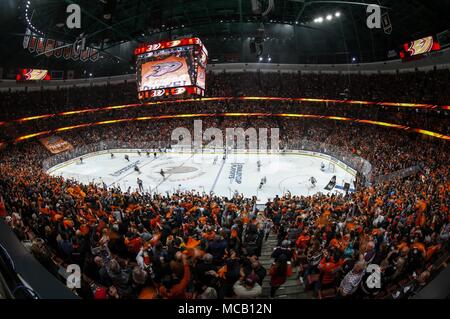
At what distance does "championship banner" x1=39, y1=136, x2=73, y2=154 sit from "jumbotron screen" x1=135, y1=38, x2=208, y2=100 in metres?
18.4

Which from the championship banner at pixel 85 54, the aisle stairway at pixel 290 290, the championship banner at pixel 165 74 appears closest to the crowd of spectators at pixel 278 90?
the championship banner at pixel 85 54

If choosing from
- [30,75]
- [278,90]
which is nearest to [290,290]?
[278,90]

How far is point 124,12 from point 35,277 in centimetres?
2828

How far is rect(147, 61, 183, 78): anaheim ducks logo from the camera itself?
22.3 metres

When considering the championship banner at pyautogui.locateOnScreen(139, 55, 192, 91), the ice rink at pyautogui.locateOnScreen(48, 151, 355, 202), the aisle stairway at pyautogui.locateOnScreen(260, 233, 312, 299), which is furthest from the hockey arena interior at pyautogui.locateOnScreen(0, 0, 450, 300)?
the ice rink at pyautogui.locateOnScreen(48, 151, 355, 202)

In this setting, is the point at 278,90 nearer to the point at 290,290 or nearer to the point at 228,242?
the point at 228,242

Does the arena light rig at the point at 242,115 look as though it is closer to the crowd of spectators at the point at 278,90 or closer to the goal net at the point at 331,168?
the crowd of spectators at the point at 278,90

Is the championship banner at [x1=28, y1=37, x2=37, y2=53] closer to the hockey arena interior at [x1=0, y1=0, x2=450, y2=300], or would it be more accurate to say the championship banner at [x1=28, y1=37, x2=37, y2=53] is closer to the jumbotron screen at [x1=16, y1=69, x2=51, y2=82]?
the hockey arena interior at [x1=0, y1=0, x2=450, y2=300]

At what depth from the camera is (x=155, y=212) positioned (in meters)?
10.3

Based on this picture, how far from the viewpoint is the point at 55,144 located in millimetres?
35031

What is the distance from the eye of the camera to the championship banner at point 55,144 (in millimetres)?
33781

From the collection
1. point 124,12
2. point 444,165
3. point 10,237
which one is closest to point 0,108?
point 124,12

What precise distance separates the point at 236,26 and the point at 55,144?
2912 cm
